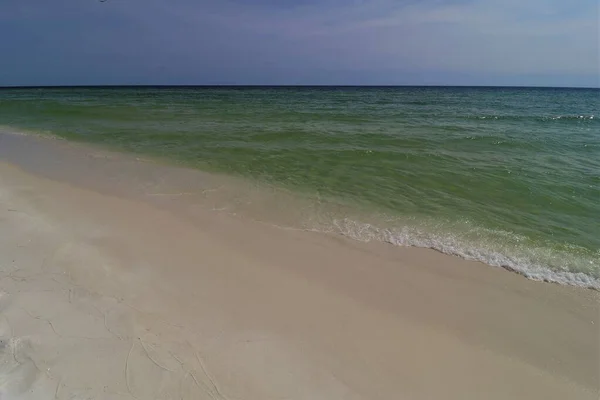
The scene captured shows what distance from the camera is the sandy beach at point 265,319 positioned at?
2668mm

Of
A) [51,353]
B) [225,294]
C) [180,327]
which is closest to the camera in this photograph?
[51,353]

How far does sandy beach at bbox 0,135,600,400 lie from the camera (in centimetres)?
267

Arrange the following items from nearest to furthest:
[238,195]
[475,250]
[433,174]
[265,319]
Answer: [265,319]
[475,250]
[238,195]
[433,174]

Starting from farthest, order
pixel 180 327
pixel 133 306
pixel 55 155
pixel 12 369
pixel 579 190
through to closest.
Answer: pixel 55 155, pixel 579 190, pixel 133 306, pixel 180 327, pixel 12 369

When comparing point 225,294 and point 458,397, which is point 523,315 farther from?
point 225,294

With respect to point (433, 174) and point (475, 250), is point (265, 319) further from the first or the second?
point (433, 174)

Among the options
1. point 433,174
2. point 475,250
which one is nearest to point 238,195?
point 475,250

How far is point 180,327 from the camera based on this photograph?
3158 millimetres

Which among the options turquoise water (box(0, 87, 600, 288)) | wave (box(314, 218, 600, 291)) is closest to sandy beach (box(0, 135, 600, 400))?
wave (box(314, 218, 600, 291))

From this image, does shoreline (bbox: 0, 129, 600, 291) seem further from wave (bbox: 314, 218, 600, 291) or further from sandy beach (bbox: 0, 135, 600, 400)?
sandy beach (bbox: 0, 135, 600, 400)

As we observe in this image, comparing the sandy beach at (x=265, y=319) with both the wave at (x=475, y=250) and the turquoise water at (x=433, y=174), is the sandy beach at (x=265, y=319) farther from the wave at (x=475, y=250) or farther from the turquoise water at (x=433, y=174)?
the turquoise water at (x=433, y=174)

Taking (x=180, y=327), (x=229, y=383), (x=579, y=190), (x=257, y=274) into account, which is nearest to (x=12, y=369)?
(x=180, y=327)

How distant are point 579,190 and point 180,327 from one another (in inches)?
333

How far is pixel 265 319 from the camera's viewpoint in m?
3.33
